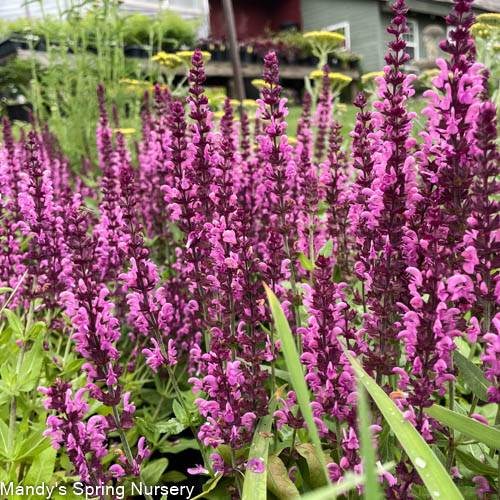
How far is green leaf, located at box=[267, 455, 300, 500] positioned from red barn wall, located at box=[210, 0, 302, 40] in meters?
22.4

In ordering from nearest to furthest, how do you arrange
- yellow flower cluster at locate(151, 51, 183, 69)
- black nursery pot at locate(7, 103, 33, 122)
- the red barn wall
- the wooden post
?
the wooden post, yellow flower cluster at locate(151, 51, 183, 69), black nursery pot at locate(7, 103, 33, 122), the red barn wall

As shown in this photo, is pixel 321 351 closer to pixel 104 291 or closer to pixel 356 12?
pixel 104 291

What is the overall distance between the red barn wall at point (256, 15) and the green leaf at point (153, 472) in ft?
71.7

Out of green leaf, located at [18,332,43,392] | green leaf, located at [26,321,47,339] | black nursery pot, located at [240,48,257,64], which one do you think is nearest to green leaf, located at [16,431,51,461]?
green leaf, located at [18,332,43,392]

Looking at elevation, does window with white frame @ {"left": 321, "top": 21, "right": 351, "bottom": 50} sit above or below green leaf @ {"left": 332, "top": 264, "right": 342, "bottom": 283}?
above

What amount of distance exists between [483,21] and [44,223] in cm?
478

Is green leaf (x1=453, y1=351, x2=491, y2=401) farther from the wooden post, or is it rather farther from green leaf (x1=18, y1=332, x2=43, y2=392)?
the wooden post

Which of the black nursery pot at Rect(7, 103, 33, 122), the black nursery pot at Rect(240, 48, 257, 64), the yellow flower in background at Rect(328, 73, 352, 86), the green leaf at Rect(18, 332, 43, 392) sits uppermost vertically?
→ the black nursery pot at Rect(240, 48, 257, 64)

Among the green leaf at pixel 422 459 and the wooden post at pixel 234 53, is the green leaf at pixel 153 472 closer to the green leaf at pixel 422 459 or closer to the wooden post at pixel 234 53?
the green leaf at pixel 422 459

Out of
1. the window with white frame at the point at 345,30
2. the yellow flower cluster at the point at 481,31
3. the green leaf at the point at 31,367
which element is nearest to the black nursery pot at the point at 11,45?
the yellow flower cluster at the point at 481,31

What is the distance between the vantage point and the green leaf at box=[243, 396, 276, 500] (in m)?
1.44

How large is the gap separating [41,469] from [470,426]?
58.8 inches

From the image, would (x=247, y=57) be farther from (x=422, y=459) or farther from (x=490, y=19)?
(x=422, y=459)

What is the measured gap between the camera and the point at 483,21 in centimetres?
533
